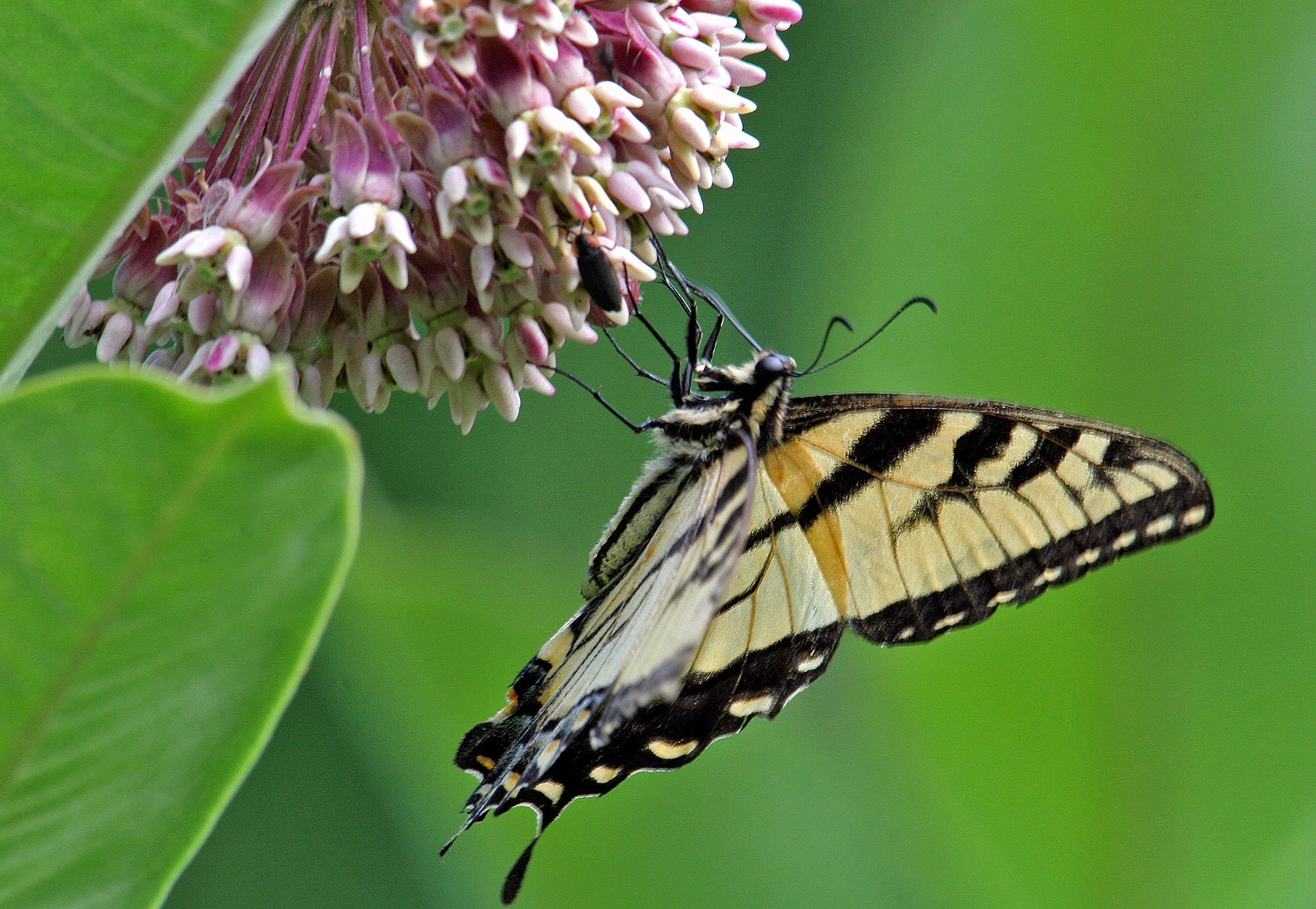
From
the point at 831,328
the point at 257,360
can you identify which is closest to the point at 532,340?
the point at 257,360

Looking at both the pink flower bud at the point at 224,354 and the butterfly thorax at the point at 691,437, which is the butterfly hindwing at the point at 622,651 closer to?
the butterfly thorax at the point at 691,437

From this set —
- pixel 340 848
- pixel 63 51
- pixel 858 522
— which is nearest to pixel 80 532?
pixel 63 51

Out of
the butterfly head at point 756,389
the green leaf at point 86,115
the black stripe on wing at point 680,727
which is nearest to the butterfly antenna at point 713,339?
the butterfly head at point 756,389

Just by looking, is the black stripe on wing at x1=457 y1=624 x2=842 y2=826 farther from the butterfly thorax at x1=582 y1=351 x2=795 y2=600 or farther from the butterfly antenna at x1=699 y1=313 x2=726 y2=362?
the butterfly antenna at x1=699 y1=313 x2=726 y2=362

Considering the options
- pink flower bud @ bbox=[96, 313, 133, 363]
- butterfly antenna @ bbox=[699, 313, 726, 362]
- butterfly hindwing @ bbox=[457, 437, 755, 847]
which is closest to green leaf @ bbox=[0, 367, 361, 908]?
butterfly hindwing @ bbox=[457, 437, 755, 847]

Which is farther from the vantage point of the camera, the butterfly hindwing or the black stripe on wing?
the black stripe on wing
